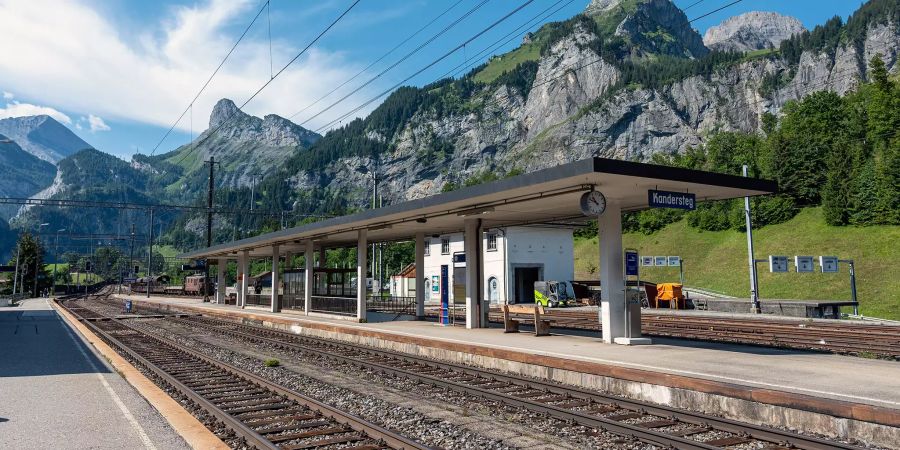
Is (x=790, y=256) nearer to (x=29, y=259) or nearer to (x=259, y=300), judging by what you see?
(x=259, y=300)

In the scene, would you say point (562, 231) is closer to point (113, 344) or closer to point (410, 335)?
point (410, 335)

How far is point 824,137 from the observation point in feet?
227

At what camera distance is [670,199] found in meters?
13.3

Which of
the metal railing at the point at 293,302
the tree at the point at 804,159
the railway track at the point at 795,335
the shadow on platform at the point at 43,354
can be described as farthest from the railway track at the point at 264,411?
the tree at the point at 804,159

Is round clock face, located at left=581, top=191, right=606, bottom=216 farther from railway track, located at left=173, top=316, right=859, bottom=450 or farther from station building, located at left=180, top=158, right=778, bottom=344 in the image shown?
railway track, located at left=173, top=316, right=859, bottom=450

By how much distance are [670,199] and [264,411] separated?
9.70 meters

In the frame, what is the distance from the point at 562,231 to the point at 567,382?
125 feet

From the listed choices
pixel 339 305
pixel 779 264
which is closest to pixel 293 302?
pixel 339 305

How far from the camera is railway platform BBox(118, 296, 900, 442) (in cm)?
743

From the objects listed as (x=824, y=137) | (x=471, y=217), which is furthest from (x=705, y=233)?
(x=471, y=217)

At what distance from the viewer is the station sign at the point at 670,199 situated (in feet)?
43.0

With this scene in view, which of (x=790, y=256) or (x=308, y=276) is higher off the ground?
(x=790, y=256)

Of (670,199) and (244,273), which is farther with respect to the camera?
(244,273)

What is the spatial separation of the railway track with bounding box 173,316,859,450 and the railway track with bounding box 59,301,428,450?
2793mm
